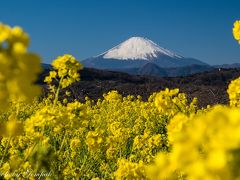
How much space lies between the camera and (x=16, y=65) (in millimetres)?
1409

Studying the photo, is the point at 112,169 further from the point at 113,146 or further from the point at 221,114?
the point at 221,114

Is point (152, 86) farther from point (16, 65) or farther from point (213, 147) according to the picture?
point (213, 147)

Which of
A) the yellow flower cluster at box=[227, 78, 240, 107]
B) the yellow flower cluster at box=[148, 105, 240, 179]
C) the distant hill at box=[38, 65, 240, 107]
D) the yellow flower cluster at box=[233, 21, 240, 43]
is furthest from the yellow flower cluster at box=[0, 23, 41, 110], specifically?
the distant hill at box=[38, 65, 240, 107]

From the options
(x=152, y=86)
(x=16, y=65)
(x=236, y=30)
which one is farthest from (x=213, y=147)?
(x=152, y=86)

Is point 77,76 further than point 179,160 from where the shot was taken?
Yes

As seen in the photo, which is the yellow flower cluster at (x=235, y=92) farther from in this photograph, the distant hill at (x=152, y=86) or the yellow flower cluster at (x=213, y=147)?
the distant hill at (x=152, y=86)

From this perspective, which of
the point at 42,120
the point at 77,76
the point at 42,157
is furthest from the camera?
the point at 77,76

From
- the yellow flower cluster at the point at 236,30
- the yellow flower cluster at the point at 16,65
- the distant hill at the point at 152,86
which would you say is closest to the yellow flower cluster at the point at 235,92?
the yellow flower cluster at the point at 236,30

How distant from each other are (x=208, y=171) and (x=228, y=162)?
0.19 ft

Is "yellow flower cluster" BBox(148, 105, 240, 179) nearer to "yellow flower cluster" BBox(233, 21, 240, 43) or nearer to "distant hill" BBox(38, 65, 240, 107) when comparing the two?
"yellow flower cluster" BBox(233, 21, 240, 43)

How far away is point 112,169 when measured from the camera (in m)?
5.70

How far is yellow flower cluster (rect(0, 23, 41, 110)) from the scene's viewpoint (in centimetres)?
139

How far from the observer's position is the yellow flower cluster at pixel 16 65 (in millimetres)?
1388

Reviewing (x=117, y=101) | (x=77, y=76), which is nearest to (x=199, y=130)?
(x=77, y=76)
